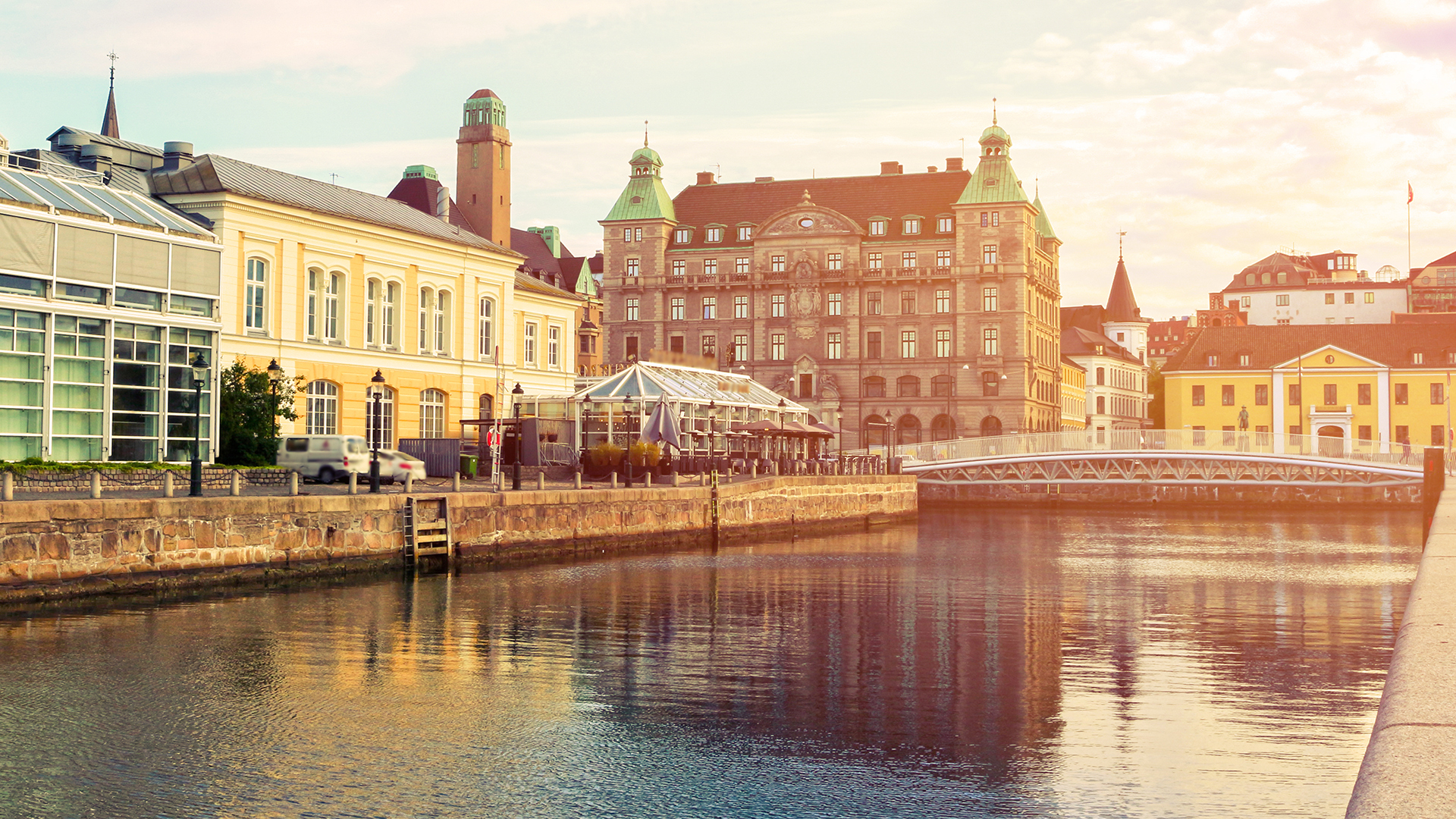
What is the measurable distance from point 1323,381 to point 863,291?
111 ft

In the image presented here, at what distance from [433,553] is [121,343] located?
404 inches

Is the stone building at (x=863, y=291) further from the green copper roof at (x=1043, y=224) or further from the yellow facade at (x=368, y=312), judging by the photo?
the yellow facade at (x=368, y=312)

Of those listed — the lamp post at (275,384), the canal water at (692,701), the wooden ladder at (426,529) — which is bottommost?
the canal water at (692,701)

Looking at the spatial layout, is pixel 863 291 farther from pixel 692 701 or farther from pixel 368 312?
pixel 692 701

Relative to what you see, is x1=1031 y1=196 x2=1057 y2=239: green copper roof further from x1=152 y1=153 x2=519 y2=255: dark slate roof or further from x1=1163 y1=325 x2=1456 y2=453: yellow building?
x1=152 y1=153 x2=519 y2=255: dark slate roof

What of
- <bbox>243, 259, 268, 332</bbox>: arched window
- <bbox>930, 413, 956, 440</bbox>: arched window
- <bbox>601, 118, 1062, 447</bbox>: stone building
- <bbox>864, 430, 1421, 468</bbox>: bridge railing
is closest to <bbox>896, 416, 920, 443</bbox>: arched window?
<bbox>601, 118, 1062, 447</bbox>: stone building

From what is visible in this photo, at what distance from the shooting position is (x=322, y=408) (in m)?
52.6

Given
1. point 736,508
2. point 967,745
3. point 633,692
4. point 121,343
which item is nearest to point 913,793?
point 967,745

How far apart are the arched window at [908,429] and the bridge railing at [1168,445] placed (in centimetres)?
2591

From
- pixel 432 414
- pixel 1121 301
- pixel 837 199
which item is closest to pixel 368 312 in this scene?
pixel 432 414

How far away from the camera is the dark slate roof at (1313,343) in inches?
4048

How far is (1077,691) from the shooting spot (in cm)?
1725

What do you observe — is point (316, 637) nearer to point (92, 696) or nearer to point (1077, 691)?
point (92, 696)

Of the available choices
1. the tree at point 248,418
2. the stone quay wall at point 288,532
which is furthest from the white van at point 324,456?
the stone quay wall at point 288,532
